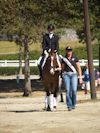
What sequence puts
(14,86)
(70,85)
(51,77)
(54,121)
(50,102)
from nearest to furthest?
(54,121), (51,77), (70,85), (50,102), (14,86)

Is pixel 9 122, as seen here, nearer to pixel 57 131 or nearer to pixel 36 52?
pixel 57 131

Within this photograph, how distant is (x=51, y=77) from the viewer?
52.0ft

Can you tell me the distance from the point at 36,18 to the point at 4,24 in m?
2.19

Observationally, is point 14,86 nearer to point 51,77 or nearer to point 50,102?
point 50,102

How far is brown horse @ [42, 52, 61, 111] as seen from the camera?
15531 millimetres

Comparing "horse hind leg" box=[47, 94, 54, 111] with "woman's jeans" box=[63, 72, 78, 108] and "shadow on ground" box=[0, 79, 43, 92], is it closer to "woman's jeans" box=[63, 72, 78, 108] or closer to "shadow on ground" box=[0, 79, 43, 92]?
"woman's jeans" box=[63, 72, 78, 108]

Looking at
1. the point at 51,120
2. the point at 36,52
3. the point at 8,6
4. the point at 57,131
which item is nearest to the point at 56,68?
the point at 51,120

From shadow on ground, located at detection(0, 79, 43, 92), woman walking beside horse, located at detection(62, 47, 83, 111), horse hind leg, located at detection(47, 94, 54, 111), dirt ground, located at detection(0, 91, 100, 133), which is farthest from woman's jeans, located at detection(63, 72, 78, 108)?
shadow on ground, located at detection(0, 79, 43, 92)

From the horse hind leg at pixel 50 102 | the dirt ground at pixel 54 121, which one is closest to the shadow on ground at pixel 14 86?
the horse hind leg at pixel 50 102

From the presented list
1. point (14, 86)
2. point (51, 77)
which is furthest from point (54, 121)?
point (14, 86)

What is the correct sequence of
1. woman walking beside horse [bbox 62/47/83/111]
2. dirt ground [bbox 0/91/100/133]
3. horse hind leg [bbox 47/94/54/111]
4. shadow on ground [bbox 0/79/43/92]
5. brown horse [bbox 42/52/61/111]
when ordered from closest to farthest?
1. dirt ground [bbox 0/91/100/133]
2. brown horse [bbox 42/52/61/111]
3. woman walking beside horse [bbox 62/47/83/111]
4. horse hind leg [bbox 47/94/54/111]
5. shadow on ground [bbox 0/79/43/92]

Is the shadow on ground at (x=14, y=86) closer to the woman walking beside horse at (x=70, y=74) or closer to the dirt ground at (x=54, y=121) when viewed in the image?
the woman walking beside horse at (x=70, y=74)

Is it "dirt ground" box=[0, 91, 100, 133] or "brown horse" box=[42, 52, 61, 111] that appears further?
"brown horse" box=[42, 52, 61, 111]

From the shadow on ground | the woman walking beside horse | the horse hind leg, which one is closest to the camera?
the woman walking beside horse
